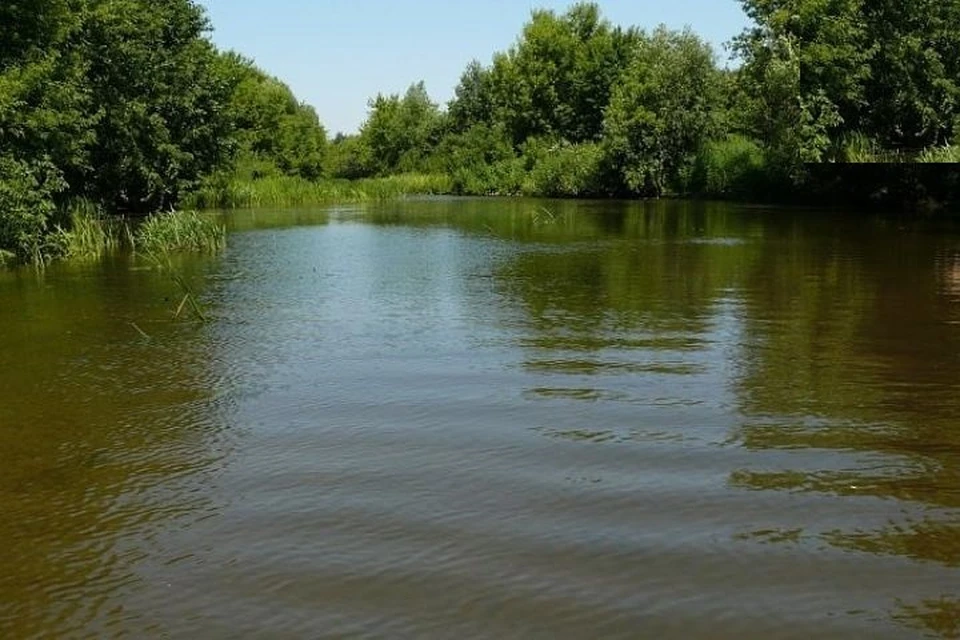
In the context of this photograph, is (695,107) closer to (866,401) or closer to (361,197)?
(361,197)

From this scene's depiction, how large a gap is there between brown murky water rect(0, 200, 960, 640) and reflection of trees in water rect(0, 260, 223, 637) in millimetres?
32

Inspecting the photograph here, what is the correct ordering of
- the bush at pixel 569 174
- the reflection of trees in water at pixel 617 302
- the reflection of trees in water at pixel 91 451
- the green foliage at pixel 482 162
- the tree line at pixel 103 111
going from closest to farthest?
the reflection of trees in water at pixel 91 451 < the reflection of trees in water at pixel 617 302 < the tree line at pixel 103 111 < the bush at pixel 569 174 < the green foliage at pixel 482 162

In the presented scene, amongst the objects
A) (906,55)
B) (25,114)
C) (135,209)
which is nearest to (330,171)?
(135,209)

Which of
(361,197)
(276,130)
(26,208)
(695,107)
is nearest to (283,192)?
(361,197)

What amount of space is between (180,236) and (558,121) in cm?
5186

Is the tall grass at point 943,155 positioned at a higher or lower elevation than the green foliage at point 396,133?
lower

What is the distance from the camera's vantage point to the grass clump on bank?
24156 mm

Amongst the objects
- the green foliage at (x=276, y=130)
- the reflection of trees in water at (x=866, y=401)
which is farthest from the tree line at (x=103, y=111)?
the green foliage at (x=276, y=130)

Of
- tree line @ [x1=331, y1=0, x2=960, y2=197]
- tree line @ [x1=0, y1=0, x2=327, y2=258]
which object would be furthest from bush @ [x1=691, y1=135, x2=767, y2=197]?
tree line @ [x1=0, y1=0, x2=327, y2=258]

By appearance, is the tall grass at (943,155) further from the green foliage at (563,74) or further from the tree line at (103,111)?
the green foliage at (563,74)

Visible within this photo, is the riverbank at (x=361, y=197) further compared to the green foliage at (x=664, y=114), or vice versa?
the green foliage at (x=664, y=114)

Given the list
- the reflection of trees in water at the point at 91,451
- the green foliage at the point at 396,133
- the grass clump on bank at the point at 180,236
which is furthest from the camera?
the green foliage at the point at 396,133

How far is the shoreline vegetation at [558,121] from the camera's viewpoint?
73.1 ft

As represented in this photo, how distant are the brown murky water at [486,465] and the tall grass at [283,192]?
28.4 metres
